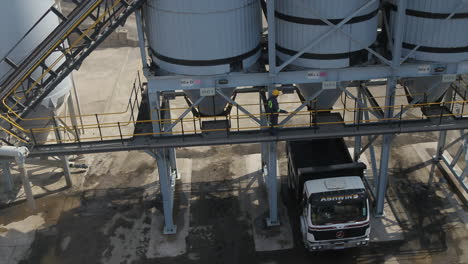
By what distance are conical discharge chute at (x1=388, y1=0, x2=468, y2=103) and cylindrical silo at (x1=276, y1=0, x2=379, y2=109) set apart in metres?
1.02

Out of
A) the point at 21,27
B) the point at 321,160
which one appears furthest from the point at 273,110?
the point at 21,27

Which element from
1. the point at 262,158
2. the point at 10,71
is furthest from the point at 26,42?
the point at 262,158

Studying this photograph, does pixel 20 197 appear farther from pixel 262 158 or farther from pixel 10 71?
pixel 262 158

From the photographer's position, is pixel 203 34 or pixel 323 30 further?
pixel 323 30

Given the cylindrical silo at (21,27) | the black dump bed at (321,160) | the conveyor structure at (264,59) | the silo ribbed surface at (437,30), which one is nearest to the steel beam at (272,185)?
the conveyor structure at (264,59)

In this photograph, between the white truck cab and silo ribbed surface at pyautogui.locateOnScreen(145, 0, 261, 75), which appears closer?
silo ribbed surface at pyautogui.locateOnScreen(145, 0, 261, 75)

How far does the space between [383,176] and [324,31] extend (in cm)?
585

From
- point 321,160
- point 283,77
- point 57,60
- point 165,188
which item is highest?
point 57,60

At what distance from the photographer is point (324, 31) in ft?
47.5

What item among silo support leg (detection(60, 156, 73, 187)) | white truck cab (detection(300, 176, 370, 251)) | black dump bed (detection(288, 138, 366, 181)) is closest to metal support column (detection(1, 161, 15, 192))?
silo support leg (detection(60, 156, 73, 187))

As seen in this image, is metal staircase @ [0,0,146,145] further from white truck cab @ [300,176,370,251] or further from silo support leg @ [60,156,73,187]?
white truck cab @ [300,176,370,251]

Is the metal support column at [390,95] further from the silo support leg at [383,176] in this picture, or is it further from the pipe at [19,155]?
the pipe at [19,155]

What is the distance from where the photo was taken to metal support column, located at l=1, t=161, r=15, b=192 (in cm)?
1950

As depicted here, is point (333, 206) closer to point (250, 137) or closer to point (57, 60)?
point (250, 137)
